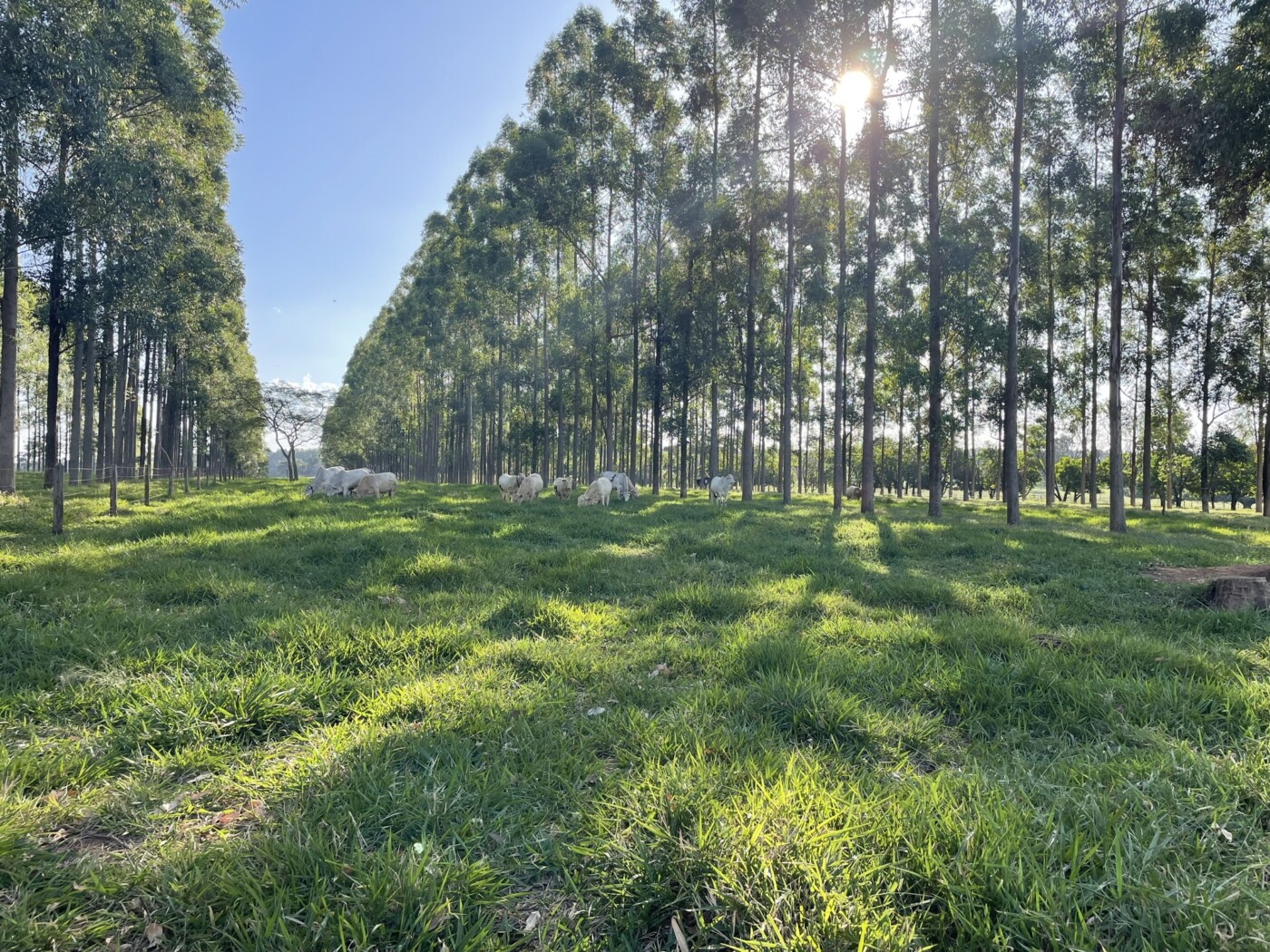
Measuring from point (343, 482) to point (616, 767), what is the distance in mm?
18529

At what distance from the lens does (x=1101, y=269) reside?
21734 millimetres

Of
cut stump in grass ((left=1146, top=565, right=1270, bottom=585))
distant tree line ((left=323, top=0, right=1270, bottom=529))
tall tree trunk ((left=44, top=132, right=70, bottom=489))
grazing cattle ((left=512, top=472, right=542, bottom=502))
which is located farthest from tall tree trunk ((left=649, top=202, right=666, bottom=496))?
tall tree trunk ((left=44, top=132, right=70, bottom=489))

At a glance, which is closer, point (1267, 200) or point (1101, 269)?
point (1267, 200)

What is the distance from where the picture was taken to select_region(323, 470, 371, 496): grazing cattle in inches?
717

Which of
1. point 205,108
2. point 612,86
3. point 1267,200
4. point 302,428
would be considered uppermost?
point 612,86

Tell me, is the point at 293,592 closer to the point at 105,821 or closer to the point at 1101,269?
the point at 105,821

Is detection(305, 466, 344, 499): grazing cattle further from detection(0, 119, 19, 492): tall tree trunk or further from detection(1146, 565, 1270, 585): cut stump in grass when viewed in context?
detection(1146, 565, 1270, 585): cut stump in grass

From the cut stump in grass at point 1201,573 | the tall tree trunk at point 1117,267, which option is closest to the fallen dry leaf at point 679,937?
the cut stump in grass at point 1201,573

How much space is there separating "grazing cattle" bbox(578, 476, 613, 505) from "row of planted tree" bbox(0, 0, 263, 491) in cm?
1154

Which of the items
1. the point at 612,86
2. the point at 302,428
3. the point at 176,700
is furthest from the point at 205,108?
the point at 302,428

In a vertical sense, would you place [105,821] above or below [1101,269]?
below

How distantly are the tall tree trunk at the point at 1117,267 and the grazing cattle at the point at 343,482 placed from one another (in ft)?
73.5

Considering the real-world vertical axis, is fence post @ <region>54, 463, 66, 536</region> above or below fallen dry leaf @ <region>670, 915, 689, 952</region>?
above

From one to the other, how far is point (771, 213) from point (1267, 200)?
1388 cm
